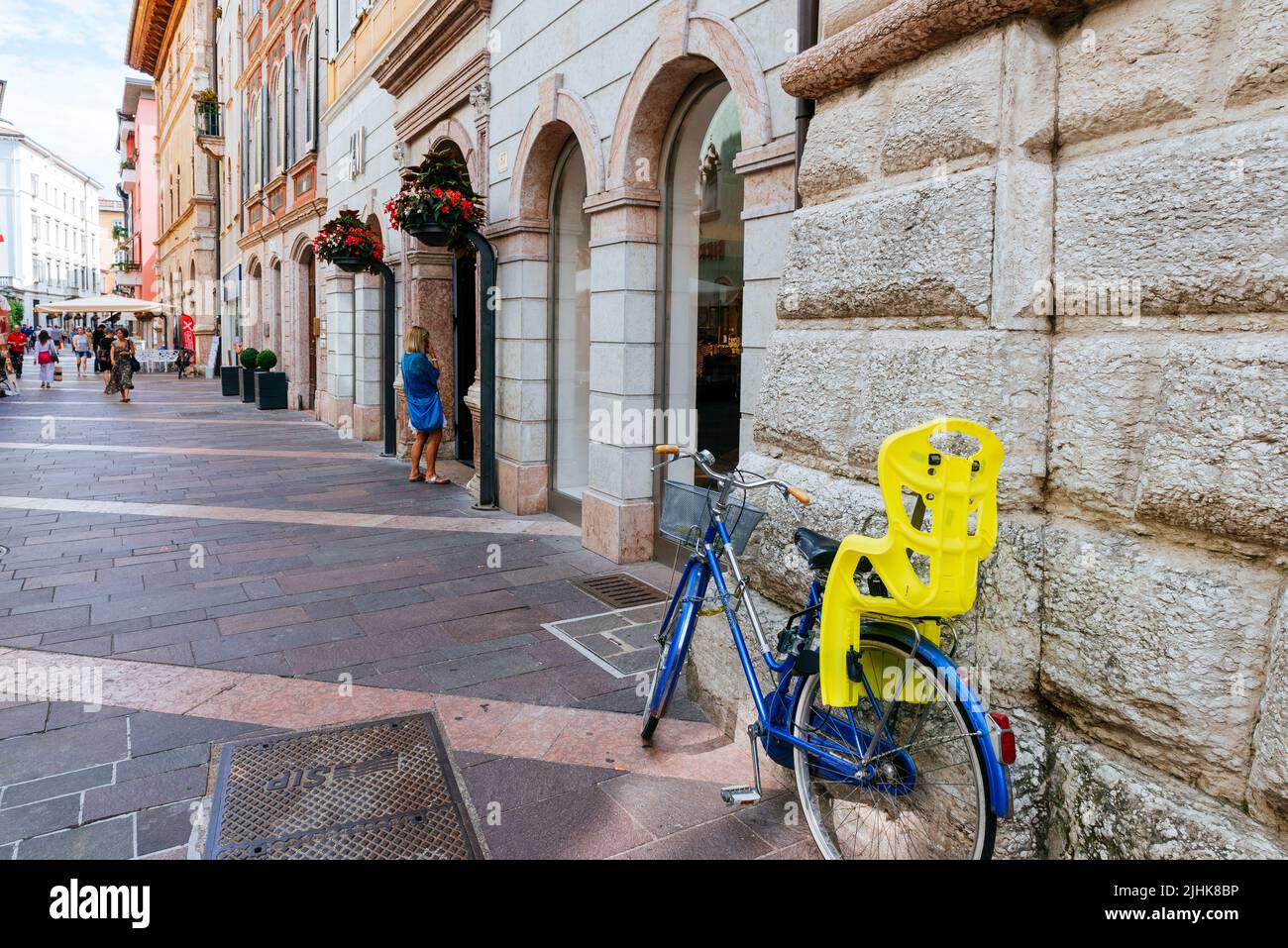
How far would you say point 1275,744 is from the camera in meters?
2.06

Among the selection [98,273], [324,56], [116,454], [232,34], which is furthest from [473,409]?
[98,273]

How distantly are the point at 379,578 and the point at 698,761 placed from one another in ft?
11.2

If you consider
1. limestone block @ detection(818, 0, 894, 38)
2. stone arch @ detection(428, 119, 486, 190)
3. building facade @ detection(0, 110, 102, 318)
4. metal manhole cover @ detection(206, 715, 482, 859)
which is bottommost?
metal manhole cover @ detection(206, 715, 482, 859)

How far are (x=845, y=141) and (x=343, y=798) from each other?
9.60ft

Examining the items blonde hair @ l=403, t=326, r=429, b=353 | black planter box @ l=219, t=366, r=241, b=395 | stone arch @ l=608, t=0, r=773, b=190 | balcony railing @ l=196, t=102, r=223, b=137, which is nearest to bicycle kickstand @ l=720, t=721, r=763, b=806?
stone arch @ l=608, t=0, r=773, b=190

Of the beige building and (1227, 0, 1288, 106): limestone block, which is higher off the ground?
the beige building

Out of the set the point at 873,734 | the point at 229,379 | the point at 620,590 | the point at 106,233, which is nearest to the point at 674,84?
the point at 620,590

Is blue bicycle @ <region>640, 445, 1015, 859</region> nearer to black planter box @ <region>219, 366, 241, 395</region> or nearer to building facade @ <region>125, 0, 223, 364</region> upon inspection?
black planter box @ <region>219, 366, 241, 395</region>

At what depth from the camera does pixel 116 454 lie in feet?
42.0

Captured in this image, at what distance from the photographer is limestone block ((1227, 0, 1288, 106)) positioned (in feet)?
7.07

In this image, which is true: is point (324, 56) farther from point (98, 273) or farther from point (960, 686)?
point (98, 273)

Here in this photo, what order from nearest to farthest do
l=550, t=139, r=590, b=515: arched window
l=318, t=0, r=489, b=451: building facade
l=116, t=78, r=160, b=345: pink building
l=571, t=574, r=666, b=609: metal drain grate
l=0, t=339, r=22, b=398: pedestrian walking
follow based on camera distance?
l=571, t=574, r=666, b=609: metal drain grate → l=550, t=139, r=590, b=515: arched window → l=318, t=0, r=489, b=451: building facade → l=0, t=339, r=22, b=398: pedestrian walking → l=116, t=78, r=160, b=345: pink building

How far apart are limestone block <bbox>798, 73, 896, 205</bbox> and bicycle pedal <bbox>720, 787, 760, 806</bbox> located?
84.0 inches
